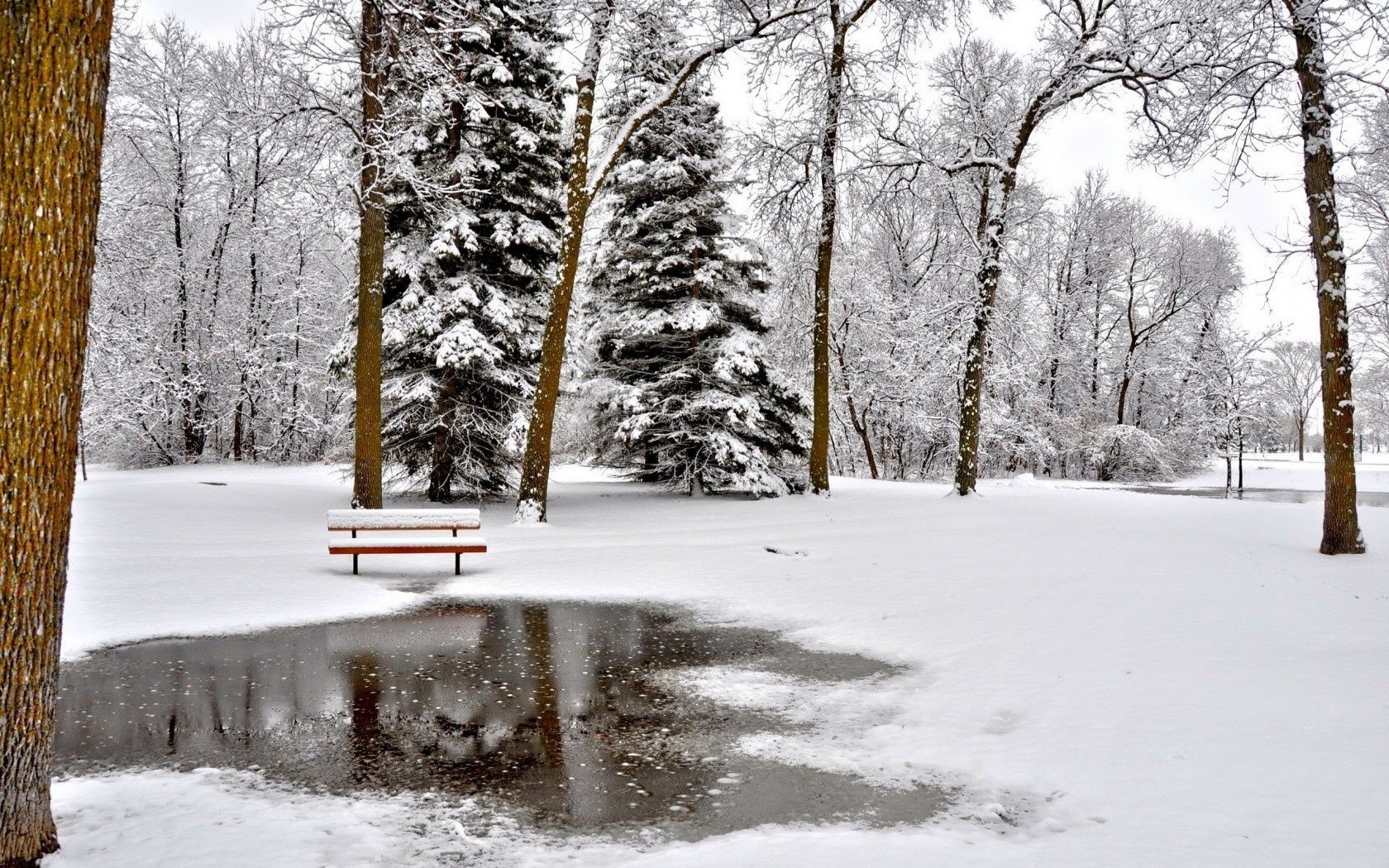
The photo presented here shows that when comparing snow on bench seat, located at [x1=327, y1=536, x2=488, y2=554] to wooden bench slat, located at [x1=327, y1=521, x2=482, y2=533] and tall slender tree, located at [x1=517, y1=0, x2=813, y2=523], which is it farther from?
tall slender tree, located at [x1=517, y1=0, x2=813, y2=523]

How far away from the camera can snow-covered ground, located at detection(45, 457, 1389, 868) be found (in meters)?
3.60

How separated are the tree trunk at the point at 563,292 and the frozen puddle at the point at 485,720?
6.48 m

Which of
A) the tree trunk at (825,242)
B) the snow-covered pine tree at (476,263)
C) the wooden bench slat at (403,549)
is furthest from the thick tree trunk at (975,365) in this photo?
the wooden bench slat at (403,549)

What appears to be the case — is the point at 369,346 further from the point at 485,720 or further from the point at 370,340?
the point at 485,720

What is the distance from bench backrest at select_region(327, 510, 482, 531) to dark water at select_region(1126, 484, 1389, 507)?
64.0ft

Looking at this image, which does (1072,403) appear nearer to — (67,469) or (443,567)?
(443,567)

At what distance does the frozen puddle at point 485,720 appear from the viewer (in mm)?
4133

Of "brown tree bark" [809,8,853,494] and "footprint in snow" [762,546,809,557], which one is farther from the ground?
"brown tree bark" [809,8,853,494]

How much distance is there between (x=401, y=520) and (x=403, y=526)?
0.26 ft

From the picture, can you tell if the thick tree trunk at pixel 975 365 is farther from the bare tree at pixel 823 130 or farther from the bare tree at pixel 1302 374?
the bare tree at pixel 1302 374

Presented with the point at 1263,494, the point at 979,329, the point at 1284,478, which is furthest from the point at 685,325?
the point at 1284,478

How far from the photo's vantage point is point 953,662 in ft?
21.6

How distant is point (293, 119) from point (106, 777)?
37.7ft

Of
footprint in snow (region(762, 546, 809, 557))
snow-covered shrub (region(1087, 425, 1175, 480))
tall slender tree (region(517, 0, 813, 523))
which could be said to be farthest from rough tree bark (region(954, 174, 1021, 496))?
snow-covered shrub (region(1087, 425, 1175, 480))
